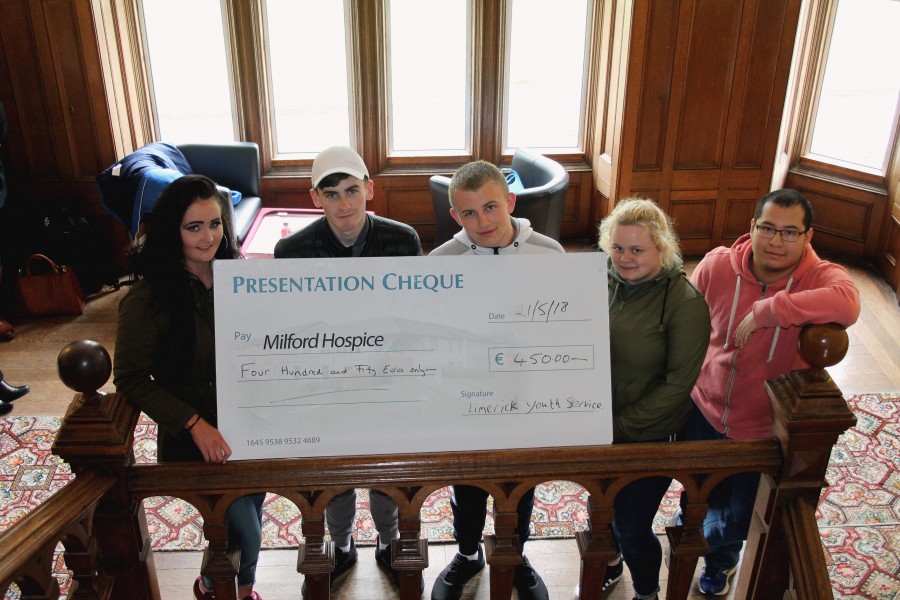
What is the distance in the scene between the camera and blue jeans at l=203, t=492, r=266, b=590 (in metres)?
1.77

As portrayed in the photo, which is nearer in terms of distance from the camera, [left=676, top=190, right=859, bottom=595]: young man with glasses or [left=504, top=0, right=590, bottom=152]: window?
[left=676, top=190, right=859, bottom=595]: young man with glasses

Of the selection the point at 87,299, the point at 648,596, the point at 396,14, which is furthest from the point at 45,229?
the point at 648,596

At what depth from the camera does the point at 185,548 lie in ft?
8.66

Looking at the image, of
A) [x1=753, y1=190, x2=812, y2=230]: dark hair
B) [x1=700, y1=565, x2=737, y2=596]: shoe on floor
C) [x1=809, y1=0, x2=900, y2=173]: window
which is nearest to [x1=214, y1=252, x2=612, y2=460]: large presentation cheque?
[x1=753, y1=190, x2=812, y2=230]: dark hair

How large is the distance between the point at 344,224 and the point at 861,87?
4854mm

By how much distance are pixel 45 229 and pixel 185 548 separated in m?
3.02

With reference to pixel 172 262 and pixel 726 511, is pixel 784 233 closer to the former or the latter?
pixel 726 511

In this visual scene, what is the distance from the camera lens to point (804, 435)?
1.33m

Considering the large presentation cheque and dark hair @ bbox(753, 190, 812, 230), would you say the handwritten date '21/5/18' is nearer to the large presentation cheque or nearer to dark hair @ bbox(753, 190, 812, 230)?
the large presentation cheque

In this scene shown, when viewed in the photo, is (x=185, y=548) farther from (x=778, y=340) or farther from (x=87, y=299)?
(x=87, y=299)

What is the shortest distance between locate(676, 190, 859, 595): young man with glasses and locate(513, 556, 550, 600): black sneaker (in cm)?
52

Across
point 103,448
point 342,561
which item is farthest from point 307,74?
point 103,448

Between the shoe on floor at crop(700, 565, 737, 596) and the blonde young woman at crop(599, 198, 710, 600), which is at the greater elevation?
the blonde young woman at crop(599, 198, 710, 600)

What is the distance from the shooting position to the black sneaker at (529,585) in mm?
2094
